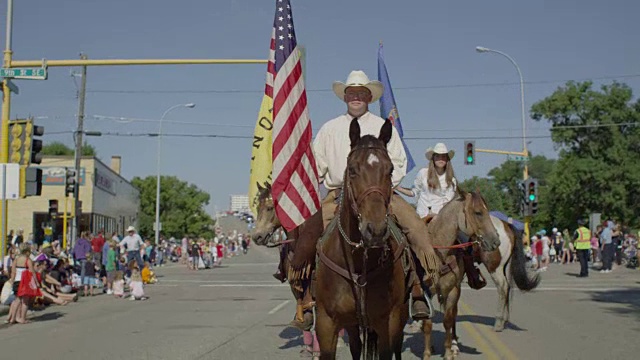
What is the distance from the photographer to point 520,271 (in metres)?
13.4

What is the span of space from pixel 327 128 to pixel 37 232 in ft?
162

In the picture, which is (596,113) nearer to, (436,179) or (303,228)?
(436,179)

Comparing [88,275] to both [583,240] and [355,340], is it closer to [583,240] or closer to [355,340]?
[355,340]

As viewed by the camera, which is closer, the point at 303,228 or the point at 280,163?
the point at 303,228

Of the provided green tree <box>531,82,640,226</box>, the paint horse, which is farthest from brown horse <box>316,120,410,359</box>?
green tree <box>531,82,640,226</box>

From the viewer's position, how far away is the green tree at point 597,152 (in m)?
60.4

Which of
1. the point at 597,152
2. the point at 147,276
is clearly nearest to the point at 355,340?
the point at 147,276

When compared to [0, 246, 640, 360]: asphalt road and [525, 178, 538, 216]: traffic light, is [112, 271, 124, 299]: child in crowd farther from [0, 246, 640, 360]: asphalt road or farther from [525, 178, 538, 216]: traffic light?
[525, 178, 538, 216]: traffic light

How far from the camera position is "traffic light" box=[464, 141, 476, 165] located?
33.3 meters

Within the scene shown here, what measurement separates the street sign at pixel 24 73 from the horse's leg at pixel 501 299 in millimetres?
11996

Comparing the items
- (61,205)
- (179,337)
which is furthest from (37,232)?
(179,337)

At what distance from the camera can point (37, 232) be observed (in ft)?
170

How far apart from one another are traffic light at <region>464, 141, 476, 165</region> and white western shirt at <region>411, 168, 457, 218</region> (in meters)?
23.0

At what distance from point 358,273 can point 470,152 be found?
28.5m
